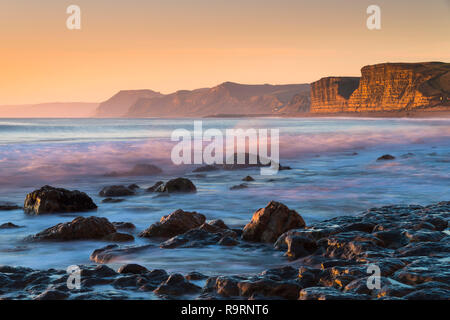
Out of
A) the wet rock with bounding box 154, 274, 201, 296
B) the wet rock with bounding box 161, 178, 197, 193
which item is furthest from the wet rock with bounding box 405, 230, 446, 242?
the wet rock with bounding box 161, 178, 197, 193

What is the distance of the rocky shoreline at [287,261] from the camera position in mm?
4098

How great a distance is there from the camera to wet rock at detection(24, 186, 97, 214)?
8641 mm

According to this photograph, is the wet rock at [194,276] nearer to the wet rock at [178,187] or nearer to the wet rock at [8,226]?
the wet rock at [8,226]

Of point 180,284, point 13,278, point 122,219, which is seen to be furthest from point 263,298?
point 122,219

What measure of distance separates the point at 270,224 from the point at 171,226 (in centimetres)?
138

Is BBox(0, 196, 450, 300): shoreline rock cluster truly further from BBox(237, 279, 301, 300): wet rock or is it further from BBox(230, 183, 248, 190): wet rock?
BBox(230, 183, 248, 190): wet rock

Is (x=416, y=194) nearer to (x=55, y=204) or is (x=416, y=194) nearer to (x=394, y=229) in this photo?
(x=394, y=229)

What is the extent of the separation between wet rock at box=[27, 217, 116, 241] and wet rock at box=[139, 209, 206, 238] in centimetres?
52

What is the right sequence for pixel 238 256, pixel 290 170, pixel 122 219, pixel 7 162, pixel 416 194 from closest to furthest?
pixel 238 256
pixel 122 219
pixel 416 194
pixel 290 170
pixel 7 162

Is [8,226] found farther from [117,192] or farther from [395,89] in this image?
[395,89]

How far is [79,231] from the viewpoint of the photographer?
6633 millimetres

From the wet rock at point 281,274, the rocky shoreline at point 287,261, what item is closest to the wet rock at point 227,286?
the rocky shoreline at point 287,261
